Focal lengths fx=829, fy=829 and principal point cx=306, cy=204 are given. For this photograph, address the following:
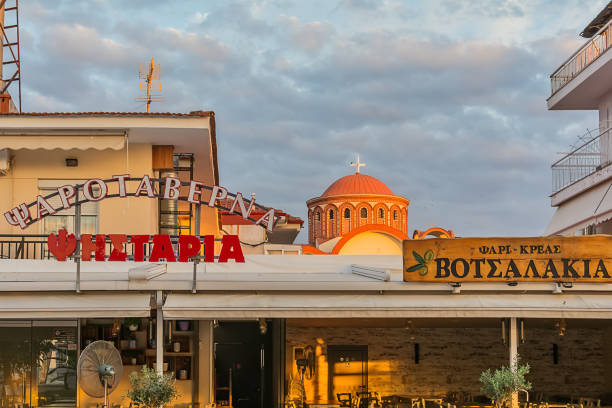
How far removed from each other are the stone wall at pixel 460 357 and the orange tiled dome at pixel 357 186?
23.1 meters

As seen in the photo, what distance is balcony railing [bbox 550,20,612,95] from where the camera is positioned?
2167 centimetres

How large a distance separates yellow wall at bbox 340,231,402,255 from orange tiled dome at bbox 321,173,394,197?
14827mm

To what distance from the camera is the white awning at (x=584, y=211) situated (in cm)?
2012

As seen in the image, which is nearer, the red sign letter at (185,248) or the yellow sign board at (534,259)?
the yellow sign board at (534,259)

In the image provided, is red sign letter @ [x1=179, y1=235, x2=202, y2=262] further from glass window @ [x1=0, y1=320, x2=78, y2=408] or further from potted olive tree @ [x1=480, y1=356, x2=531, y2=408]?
potted olive tree @ [x1=480, y1=356, x2=531, y2=408]

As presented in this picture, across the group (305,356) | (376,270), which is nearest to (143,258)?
(376,270)

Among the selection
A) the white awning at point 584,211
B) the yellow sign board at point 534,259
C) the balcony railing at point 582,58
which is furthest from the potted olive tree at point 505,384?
the balcony railing at point 582,58

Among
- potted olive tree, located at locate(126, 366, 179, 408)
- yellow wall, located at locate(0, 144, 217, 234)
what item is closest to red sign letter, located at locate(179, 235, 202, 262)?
potted olive tree, located at locate(126, 366, 179, 408)

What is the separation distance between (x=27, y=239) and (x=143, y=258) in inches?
167

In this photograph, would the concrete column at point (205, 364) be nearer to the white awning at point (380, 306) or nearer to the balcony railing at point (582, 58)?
the white awning at point (380, 306)

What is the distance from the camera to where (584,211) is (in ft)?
70.2

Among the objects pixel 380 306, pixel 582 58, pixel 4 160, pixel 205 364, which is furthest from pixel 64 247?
pixel 582 58

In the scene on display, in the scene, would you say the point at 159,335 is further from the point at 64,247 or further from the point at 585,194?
the point at 585,194

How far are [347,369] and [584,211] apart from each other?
25.1ft
